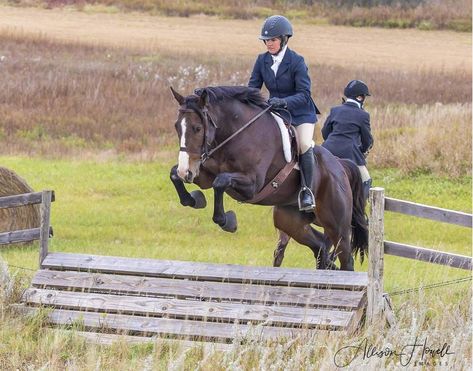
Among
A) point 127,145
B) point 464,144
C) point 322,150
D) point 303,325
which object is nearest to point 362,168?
point 322,150

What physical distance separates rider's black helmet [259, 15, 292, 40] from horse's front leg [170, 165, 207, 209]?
171 centimetres

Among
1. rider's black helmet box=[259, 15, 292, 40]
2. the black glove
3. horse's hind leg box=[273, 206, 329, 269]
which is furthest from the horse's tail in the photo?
rider's black helmet box=[259, 15, 292, 40]

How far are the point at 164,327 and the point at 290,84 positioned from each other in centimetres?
296

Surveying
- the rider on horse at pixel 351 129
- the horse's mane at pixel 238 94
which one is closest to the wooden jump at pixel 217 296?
the horse's mane at pixel 238 94

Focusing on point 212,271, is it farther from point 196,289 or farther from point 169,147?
point 169,147

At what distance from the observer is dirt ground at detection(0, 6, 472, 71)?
130 ft

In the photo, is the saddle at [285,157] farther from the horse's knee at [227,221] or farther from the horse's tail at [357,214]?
the horse's tail at [357,214]

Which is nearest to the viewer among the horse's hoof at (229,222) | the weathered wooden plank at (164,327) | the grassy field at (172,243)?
the grassy field at (172,243)

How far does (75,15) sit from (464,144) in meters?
28.7

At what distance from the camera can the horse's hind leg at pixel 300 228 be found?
36.8ft

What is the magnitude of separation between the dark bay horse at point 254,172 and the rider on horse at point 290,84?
0.18 m

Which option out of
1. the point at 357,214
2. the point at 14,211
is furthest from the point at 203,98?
the point at 14,211

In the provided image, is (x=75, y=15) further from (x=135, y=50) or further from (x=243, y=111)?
(x=243, y=111)

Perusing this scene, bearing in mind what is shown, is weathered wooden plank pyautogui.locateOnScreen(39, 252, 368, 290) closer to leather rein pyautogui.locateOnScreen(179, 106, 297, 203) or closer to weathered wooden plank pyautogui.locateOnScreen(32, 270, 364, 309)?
weathered wooden plank pyautogui.locateOnScreen(32, 270, 364, 309)
